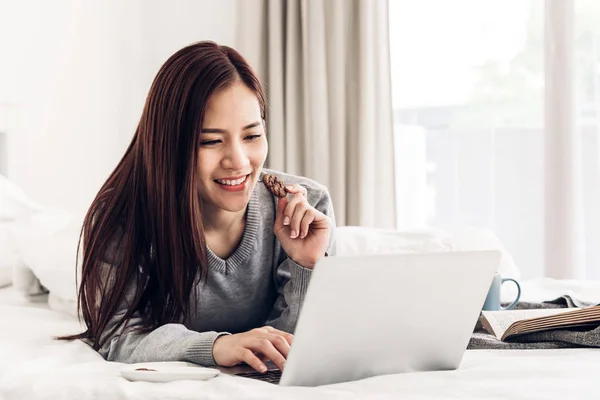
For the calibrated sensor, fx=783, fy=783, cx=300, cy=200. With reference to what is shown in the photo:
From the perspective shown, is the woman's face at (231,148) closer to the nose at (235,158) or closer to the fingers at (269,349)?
the nose at (235,158)

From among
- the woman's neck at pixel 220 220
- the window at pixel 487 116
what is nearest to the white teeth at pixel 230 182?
the woman's neck at pixel 220 220

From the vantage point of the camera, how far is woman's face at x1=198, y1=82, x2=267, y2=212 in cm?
129

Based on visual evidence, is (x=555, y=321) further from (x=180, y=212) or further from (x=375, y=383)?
(x=180, y=212)

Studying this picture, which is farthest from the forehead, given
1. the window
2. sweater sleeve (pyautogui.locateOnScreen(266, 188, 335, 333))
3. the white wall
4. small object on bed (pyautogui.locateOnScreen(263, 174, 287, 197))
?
the window

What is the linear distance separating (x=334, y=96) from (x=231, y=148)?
198cm

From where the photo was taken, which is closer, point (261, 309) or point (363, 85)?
point (261, 309)

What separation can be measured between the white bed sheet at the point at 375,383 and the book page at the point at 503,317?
0.40 ft

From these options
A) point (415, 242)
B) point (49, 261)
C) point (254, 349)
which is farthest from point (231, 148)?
point (415, 242)

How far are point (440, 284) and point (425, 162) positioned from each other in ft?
7.70

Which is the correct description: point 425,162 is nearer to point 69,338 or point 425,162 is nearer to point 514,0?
point 514,0

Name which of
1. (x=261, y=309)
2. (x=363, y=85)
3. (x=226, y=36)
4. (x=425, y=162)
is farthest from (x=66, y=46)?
(x=261, y=309)

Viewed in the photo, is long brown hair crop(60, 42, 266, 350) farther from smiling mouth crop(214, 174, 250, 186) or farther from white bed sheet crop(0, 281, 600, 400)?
white bed sheet crop(0, 281, 600, 400)

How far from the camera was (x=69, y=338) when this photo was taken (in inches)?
52.6

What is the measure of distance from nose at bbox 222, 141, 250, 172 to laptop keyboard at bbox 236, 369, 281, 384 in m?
0.36
